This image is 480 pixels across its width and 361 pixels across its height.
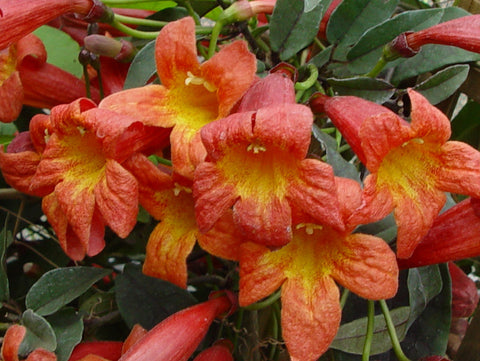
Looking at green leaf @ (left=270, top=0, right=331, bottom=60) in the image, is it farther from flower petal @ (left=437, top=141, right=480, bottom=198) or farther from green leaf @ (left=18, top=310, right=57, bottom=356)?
green leaf @ (left=18, top=310, right=57, bottom=356)

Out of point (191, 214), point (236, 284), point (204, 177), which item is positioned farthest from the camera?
point (236, 284)

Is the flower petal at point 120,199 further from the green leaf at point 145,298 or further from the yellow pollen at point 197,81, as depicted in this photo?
the green leaf at point 145,298

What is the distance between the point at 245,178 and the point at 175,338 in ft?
0.57

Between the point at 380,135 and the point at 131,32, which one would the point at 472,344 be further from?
the point at 131,32

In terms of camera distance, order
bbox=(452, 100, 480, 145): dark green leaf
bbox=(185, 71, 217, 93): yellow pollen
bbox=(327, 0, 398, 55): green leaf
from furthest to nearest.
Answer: bbox=(452, 100, 480, 145): dark green leaf → bbox=(327, 0, 398, 55): green leaf → bbox=(185, 71, 217, 93): yellow pollen

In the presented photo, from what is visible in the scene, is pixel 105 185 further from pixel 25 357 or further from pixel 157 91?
pixel 25 357

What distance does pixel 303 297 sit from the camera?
19.8 inches

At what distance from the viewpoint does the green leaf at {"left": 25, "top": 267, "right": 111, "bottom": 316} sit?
0.65m

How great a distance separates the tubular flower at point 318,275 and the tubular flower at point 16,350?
199mm

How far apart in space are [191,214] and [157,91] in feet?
0.43

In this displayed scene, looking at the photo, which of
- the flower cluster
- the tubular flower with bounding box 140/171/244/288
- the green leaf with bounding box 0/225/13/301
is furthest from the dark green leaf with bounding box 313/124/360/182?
the green leaf with bounding box 0/225/13/301

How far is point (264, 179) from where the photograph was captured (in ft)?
1.56

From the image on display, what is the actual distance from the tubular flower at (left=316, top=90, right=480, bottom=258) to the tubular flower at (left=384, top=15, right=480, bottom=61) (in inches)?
3.5

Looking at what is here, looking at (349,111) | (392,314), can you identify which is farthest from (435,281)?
(349,111)
